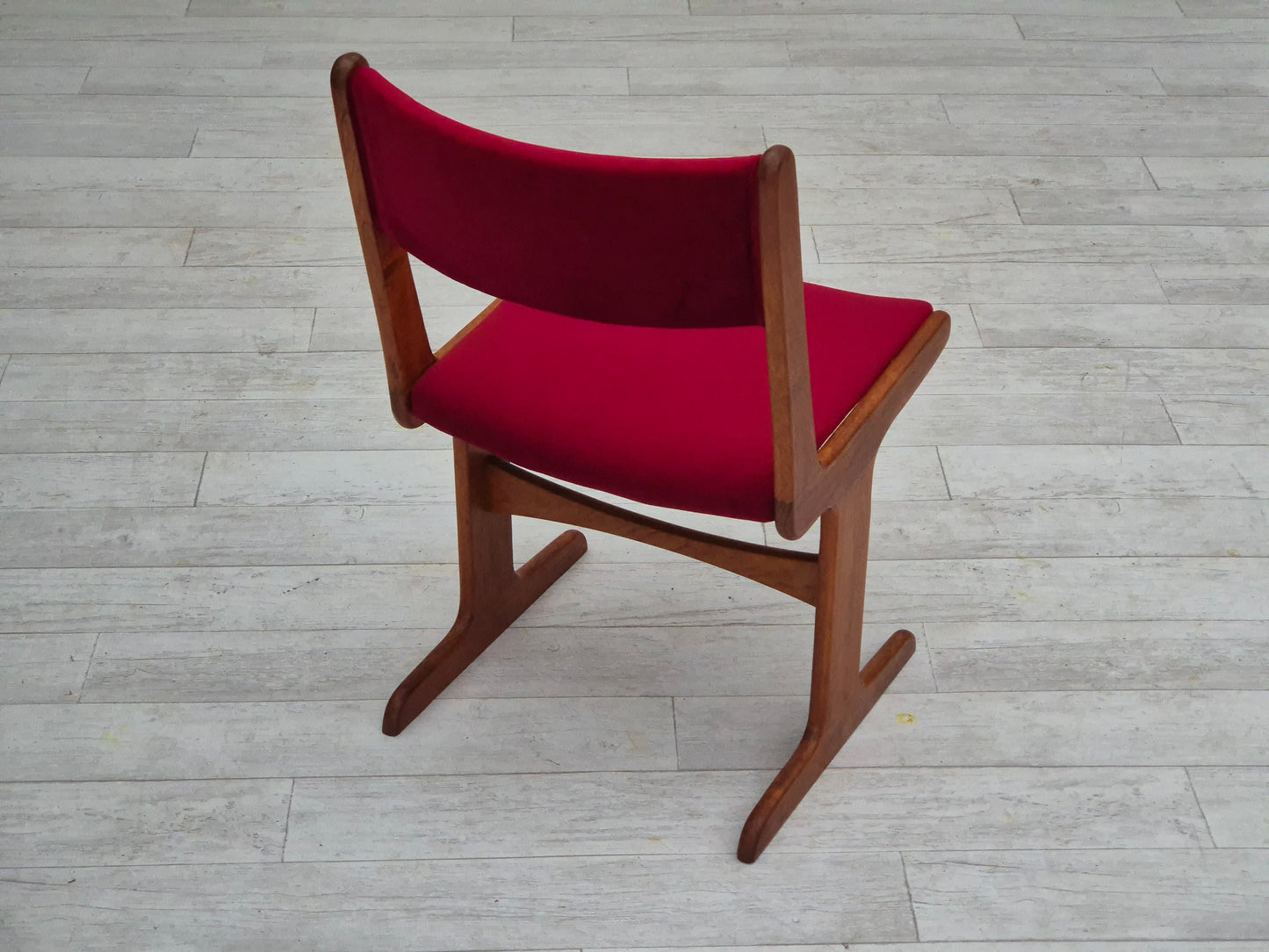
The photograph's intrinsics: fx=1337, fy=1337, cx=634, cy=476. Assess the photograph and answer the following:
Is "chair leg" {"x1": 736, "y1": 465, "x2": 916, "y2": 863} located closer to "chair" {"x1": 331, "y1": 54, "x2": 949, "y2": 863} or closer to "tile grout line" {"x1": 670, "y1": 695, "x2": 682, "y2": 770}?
"chair" {"x1": 331, "y1": 54, "x2": 949, "y2": 863}

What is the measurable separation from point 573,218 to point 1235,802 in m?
1.05

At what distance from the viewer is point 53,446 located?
200cm

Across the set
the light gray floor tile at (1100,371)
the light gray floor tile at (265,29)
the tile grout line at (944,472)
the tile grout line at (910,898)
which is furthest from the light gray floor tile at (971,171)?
the tile grout line at (910,898)

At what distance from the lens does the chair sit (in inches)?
39.1

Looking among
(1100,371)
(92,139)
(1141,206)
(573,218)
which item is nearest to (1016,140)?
(1141,206)

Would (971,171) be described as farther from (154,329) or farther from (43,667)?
→ (43,667)

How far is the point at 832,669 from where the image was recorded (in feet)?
4.87

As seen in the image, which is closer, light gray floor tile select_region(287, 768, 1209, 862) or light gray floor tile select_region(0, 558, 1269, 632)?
light gray floor tile select_region(287, 768, 1209, 862)

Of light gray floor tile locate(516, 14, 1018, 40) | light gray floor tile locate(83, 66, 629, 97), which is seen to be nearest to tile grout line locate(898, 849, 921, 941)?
light gray floor tile locate(83, 66, 629, 97)

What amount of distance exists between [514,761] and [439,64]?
6.36 feet

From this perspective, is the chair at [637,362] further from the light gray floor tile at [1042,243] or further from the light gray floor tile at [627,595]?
the light gray floor tile at [1042,243]

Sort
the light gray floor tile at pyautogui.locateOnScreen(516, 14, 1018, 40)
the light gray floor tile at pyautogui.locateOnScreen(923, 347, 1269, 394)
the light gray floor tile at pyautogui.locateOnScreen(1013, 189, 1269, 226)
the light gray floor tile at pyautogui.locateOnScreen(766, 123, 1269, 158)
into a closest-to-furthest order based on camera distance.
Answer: the light gray floor tile at pyautogui.locateOnScreen(923, 347, 1269, 394) → the light gray floor tile at pyautogui.locateOnScreen(1013, 189, 1269, 226) → the light gray floor tile at pyautogui.locateOnScreen(766, 123, 1269, 158) → the light gray floor tile at pyautogui.locateOnScreen(516, 14, 1018, 40)

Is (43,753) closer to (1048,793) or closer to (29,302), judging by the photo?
(29,302)

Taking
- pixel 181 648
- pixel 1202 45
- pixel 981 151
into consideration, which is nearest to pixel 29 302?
pixel 181 648
